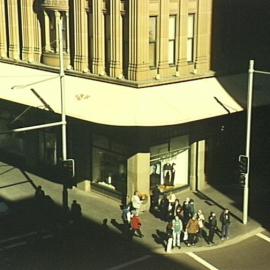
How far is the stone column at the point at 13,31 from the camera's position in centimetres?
3584

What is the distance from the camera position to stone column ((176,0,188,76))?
101 feet

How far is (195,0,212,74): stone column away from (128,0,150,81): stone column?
384 cm

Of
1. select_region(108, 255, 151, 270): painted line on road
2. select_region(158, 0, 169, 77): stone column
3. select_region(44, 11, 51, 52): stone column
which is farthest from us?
select_region(44, 11, 51, 52): stone column

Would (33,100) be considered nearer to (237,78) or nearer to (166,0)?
(166,0)

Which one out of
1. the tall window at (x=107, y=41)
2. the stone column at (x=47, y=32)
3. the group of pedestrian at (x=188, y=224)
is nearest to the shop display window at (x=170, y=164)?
the group of pedestrian at (x=188, y=224)

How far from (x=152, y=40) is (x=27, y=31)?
880 centimetres

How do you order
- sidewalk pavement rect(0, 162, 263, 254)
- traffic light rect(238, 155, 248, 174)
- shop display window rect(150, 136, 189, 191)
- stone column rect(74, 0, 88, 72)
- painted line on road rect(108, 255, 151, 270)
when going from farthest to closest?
1. shop display window rect(150, 136, 189, 191)
2. stone column rect(74, 0, 88, 72)
3. traffic light rect(238, 155, 248, 174)
4. sidewalk pavement rect(0, 162, 263, 254)
5. painted line on road rect(108, 255, 151, 270)

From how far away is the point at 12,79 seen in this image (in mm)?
35031

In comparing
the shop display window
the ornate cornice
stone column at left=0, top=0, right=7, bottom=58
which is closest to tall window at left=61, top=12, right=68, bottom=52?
the ornate cornice

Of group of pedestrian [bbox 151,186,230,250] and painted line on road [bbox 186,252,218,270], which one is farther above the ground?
group of pedestrian [bbox 151,186,230,250]

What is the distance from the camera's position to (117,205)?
104 feet

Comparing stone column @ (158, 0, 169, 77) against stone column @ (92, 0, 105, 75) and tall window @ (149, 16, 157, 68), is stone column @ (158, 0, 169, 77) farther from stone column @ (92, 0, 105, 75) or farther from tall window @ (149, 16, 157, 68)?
stone column @ (92, 0, 105, 75)

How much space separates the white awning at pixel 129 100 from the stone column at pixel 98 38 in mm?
828

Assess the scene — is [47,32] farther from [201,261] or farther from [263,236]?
[263,236]
